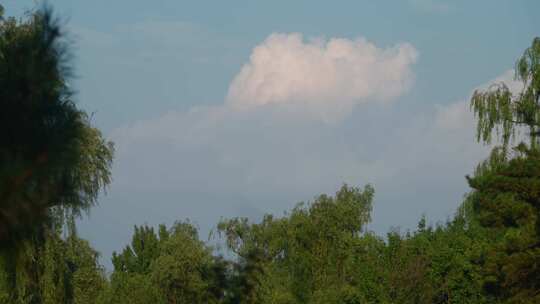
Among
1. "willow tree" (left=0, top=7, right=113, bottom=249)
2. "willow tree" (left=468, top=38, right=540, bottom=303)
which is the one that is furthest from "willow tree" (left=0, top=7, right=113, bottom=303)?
"willow tree" (left=468, top=38, right=540, bottom=303)

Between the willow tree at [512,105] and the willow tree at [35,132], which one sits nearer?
the willow tree at [35,132]

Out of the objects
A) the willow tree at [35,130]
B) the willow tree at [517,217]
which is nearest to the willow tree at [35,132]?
the willow tree at [35,130]

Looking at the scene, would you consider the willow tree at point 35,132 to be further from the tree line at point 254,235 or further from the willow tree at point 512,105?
the willow tree at point 512,105

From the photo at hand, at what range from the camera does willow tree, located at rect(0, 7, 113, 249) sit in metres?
7.63

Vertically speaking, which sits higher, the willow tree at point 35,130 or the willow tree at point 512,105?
the willow tree at point 512,105

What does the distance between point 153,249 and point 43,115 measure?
7634cm

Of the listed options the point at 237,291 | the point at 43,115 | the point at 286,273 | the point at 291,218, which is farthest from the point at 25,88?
the point at 291,218

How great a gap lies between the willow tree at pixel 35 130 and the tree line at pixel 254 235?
0.01 m

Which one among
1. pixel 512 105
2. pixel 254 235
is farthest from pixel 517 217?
pixel 254 235

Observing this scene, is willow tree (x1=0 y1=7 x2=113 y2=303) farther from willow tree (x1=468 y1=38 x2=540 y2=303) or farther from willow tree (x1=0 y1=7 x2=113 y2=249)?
willow tree (x1=468 y1=38 x2=540 y2=303)

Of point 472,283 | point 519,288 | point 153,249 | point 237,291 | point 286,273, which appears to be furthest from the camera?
point 153,249

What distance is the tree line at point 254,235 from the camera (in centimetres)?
804

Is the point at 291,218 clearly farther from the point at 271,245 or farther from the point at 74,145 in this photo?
the point at 74,145

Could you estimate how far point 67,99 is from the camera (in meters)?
8.41
